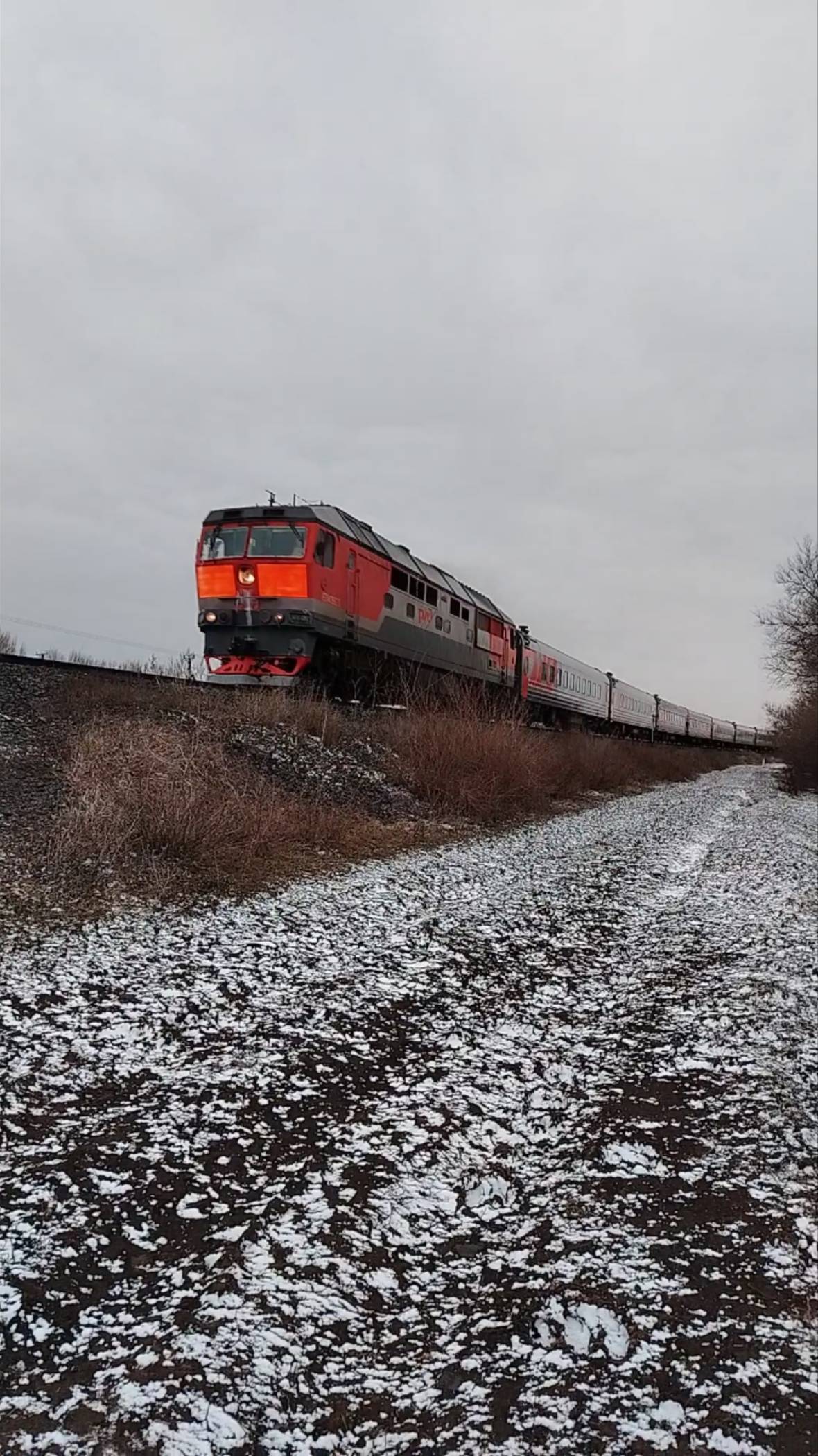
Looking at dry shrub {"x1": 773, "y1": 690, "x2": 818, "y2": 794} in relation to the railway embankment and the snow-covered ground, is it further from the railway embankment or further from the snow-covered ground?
the snow-covered ground

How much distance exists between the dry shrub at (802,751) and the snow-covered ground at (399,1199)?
22810 millimetres

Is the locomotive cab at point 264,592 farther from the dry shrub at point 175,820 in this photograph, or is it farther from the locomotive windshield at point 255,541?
the dry shrub at point 175,820

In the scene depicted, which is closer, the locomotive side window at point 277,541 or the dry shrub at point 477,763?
the dry shrub at point 477,763

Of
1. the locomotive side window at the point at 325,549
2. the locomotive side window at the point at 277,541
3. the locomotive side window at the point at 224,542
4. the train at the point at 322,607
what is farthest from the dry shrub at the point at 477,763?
the locomotive side window at the point at 224,542

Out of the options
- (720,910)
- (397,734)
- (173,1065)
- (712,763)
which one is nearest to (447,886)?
(720,910)

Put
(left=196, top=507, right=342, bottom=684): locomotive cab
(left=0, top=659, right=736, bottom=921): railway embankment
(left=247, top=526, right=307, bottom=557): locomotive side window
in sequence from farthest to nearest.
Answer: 1. (left=247, top=526, right=307, bottom=557): locomotive side window
2. (left=196, top=507, right=342, bottom=684): locomotive cab
3. (left=0, top=659, right=736, bottom=921): railway embankment

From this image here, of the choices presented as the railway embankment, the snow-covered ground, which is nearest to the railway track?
the railway embankment

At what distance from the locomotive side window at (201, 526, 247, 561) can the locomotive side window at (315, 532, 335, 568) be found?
1.35 meters

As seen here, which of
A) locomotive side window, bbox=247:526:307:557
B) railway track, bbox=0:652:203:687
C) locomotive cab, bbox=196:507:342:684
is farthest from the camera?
locomotive side window, bbox=247:526:307:557

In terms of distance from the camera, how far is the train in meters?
12.8

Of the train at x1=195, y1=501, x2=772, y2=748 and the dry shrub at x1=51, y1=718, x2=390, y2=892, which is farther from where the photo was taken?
the train at x1=195, y1=501, x2=772, y2=748

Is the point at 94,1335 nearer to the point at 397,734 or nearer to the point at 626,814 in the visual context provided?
the point at 397,734

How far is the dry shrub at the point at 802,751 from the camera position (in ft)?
80.6

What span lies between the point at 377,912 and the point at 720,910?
8.41 ft
